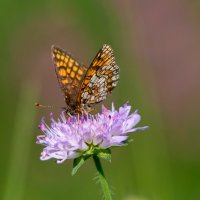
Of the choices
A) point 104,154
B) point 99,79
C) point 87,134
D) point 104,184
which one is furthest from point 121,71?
point 104,184

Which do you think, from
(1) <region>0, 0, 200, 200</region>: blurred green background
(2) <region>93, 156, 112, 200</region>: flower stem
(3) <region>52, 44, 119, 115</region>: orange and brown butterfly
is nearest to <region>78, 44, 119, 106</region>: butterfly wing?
(3) <region>52, 44, 119, 115</region>: orange and brown butterfly

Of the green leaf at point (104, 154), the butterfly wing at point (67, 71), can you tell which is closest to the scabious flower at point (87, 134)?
the green leaf at point (104, 154)

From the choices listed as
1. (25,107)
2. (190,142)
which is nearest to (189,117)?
(190,142)

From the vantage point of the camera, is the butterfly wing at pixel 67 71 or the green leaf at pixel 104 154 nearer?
the green leaf at pixel 104 154

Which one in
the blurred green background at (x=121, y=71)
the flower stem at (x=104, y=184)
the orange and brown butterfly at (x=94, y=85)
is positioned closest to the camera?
the flower stem at (x=104, y=184)

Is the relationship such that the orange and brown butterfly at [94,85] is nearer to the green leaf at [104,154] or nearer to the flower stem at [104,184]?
the green leaf at [104,154]

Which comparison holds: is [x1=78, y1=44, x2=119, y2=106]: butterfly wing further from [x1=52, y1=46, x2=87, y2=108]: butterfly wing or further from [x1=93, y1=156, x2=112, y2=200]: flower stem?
[x1=93, y1=156, x2=112, y2=200]: flower stem

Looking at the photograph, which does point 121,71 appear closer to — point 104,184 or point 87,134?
point 87,134
